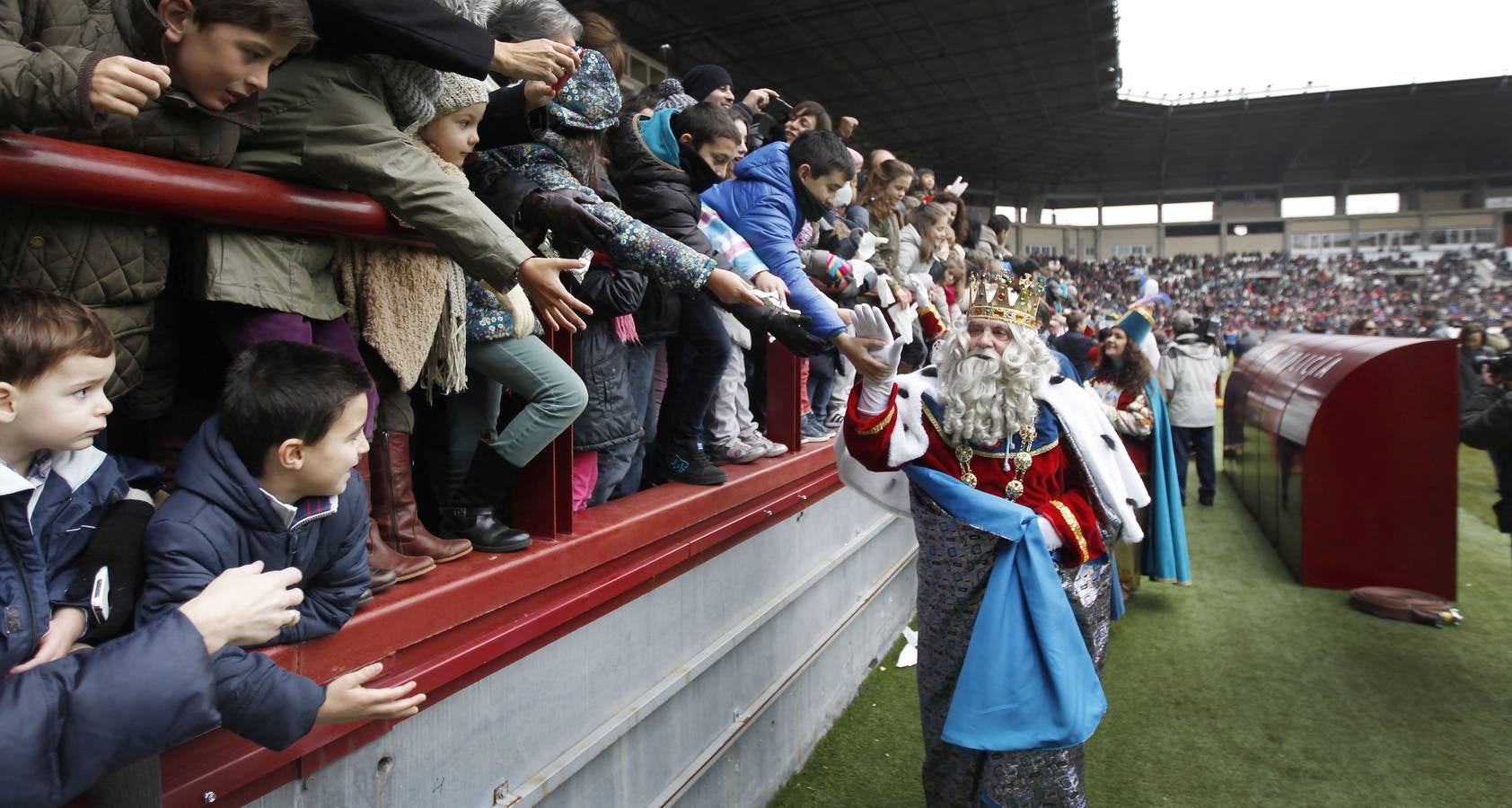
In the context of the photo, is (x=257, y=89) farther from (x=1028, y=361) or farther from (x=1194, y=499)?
(x=1194, y=499)

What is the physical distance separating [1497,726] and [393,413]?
494 cm

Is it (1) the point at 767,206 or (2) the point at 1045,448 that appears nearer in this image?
(2) the point at 1045,448

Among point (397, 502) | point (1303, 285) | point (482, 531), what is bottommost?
point (482, 531)

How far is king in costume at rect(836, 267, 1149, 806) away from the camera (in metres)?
2.76

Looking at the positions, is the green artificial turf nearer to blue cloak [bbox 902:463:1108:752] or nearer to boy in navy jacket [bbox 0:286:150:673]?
blue cloak [bbox 902:463:1108:752]

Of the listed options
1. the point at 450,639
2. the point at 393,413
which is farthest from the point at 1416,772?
the point at 393,413

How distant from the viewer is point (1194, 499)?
938cm

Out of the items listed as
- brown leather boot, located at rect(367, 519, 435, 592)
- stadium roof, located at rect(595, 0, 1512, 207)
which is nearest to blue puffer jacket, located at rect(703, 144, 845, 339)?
brown leather boot, located at rect(367, 519, 435, 592)

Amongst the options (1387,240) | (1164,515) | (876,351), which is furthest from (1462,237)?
(876,351)

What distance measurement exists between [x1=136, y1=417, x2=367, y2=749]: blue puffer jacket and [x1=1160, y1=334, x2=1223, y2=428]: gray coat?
8.36 m

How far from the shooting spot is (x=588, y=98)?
250cm

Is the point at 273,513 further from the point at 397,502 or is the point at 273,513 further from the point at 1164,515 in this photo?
the point at 1164,515

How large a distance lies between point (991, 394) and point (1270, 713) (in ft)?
8.61

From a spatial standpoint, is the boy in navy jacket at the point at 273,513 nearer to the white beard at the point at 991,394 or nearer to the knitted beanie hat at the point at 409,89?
the knitted beanie hat at the point at 409,89
